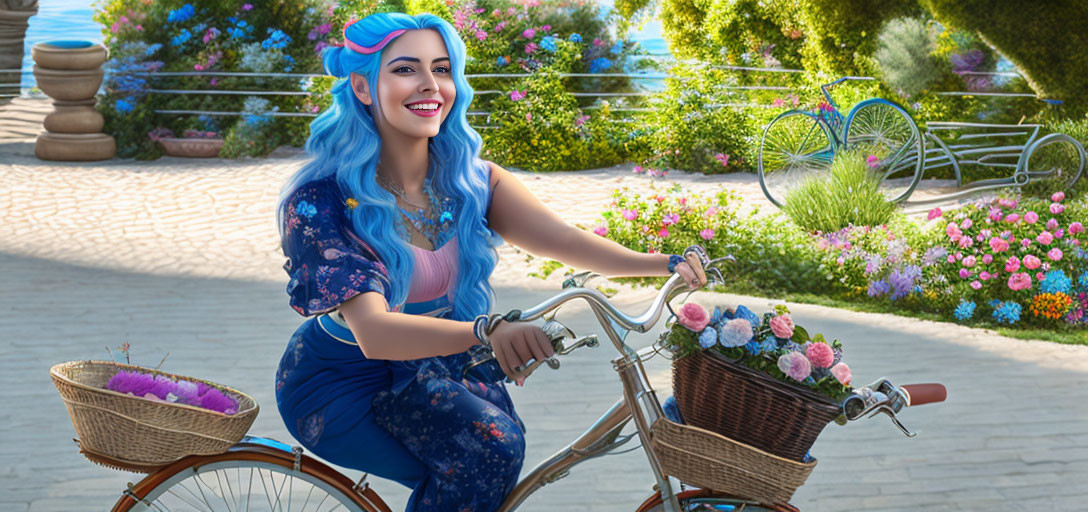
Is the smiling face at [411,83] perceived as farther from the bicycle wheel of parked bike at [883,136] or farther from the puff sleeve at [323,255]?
the bicycle wheel of parked bike at [883,136]

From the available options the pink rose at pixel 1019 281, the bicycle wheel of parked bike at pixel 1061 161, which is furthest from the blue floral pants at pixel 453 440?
the bicycle wheel of parked bike at pixel 1061 161

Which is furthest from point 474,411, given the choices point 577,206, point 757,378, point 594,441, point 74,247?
point 577,206

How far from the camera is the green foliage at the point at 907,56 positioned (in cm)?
1038

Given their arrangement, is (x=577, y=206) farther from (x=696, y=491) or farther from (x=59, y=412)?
(x=696, y=491)

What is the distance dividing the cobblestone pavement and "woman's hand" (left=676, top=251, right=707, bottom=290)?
173 centimetres

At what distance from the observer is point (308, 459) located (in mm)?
2348

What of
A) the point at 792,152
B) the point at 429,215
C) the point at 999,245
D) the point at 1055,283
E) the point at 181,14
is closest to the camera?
the point at 429,215

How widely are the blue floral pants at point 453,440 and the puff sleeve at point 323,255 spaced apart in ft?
0.78

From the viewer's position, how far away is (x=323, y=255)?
2215 millimetres

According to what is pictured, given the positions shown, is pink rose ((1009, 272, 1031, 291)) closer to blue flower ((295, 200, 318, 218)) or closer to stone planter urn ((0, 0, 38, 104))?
blue flower ((295, 200, 318, 218))

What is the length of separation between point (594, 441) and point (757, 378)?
45 centimetres

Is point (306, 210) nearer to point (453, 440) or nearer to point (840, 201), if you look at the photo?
point (453, 440)

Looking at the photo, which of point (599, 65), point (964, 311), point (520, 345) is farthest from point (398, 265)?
point (599, 65)

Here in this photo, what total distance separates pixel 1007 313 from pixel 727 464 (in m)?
4.67
